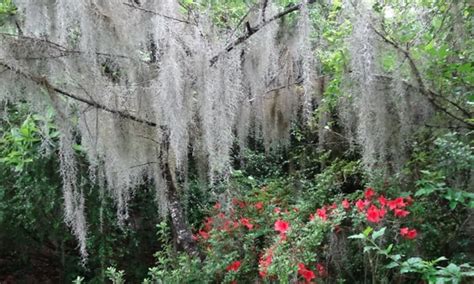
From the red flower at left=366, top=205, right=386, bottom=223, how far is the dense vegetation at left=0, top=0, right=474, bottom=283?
0.01 meters

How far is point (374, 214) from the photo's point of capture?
7.59 feet

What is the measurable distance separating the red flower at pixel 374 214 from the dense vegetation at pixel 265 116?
13 mm

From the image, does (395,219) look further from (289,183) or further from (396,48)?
(289,183)

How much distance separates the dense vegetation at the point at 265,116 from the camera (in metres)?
2.25

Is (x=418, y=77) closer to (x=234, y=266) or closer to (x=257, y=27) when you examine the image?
(x=257, y=27)

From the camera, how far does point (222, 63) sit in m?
2.55

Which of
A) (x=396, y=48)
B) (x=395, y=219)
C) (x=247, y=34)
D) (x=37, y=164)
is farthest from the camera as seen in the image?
(x=37, y=164)

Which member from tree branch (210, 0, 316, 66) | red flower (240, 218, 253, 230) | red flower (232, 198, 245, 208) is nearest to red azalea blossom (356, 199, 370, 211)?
red flower (240, 218, 253, 230)

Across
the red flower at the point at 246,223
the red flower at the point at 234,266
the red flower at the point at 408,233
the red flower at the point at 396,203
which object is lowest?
the red flower at the point at 234,266

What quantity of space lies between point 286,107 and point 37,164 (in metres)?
2.06

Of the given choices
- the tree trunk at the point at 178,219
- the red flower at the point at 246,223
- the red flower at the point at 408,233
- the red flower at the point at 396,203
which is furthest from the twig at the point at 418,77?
the tree trunk at the point at 178,219

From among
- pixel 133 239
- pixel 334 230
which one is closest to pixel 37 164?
pixel 133 239

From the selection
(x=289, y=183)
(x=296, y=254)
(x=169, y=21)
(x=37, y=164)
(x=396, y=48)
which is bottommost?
(x=296, y=254)

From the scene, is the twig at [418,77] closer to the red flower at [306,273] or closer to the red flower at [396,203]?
the red flower at [396,203]
